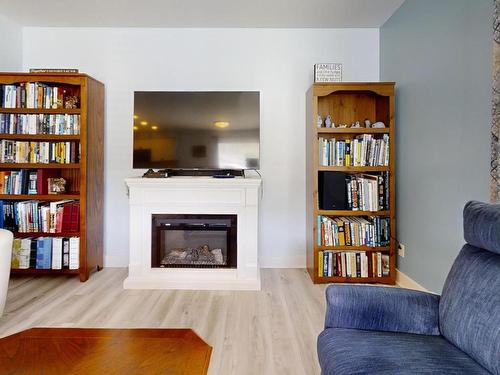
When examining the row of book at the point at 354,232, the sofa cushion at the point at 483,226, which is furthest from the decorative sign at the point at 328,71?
the sofa cushion at the point at 483,226

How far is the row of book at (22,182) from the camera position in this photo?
314 centimetres

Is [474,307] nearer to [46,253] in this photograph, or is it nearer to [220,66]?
[220,66]

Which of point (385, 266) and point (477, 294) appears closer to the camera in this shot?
point (477, 294)

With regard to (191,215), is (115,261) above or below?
below

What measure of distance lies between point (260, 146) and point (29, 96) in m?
2.24

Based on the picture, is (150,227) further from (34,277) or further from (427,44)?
(427,44)

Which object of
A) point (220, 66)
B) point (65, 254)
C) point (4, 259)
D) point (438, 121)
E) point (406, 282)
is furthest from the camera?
point (220, 66)

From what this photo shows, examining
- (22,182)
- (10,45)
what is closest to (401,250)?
(22,182)

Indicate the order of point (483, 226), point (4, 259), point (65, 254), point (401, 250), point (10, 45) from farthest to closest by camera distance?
1. point (10, 45)
2. point (65, 254)
3. point (401, 250)
4. point (4, 259)
5. point (483, 226)

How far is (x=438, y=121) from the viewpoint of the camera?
2398 millimetres

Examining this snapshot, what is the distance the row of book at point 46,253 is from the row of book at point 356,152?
2.45m

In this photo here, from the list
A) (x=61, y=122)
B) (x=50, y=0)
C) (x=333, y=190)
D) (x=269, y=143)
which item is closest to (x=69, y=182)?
(x=61, y=122)

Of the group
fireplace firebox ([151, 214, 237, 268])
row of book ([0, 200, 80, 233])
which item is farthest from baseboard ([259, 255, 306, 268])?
row of book ([0, 200, 80, 233])

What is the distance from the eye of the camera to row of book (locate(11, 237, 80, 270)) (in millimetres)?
3104
